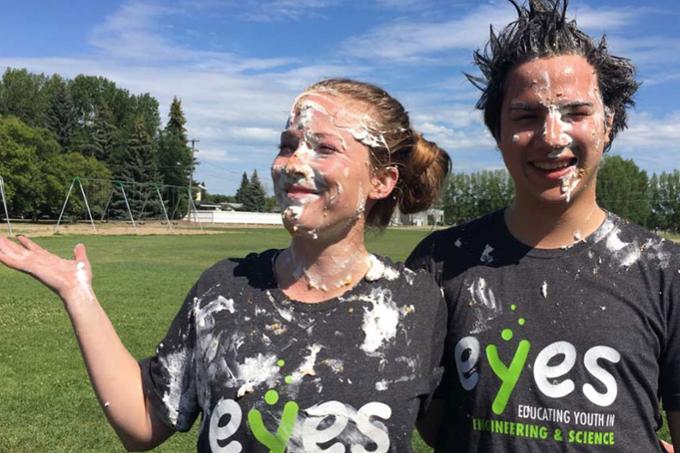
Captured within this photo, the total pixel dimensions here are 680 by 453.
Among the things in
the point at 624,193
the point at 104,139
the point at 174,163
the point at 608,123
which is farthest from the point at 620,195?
the point at 608,123

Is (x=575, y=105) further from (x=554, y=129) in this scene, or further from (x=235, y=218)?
(x=235, y=218)

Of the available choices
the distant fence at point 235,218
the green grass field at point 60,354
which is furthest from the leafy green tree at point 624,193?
the green grass field at point 60,354

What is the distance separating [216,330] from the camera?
2.11 m

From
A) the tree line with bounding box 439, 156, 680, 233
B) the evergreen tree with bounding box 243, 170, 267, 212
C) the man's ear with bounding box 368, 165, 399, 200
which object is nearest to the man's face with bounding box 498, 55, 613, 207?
the man's ear with bounding box 368, 165, 399, 200

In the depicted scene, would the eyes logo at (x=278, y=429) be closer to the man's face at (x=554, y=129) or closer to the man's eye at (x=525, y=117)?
the man's face at (x=554, y=129)

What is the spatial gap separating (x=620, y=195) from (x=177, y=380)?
3462 inches

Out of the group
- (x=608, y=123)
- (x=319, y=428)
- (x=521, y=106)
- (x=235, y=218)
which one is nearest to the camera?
(x=319, y=428)

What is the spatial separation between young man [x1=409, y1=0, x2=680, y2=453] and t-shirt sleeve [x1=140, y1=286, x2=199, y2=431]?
0.89 m

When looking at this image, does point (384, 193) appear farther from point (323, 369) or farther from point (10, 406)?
point (10, 406)

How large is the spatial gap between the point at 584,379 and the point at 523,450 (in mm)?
303

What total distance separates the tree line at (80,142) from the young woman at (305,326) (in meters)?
64.4

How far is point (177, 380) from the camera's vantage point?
7.18ft

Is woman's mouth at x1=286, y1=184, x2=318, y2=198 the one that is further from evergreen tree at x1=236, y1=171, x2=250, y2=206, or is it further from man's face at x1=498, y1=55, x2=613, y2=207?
evergreen tree at x1=236, y1=171, x2=250, y2=206

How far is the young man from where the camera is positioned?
6.72 ft
